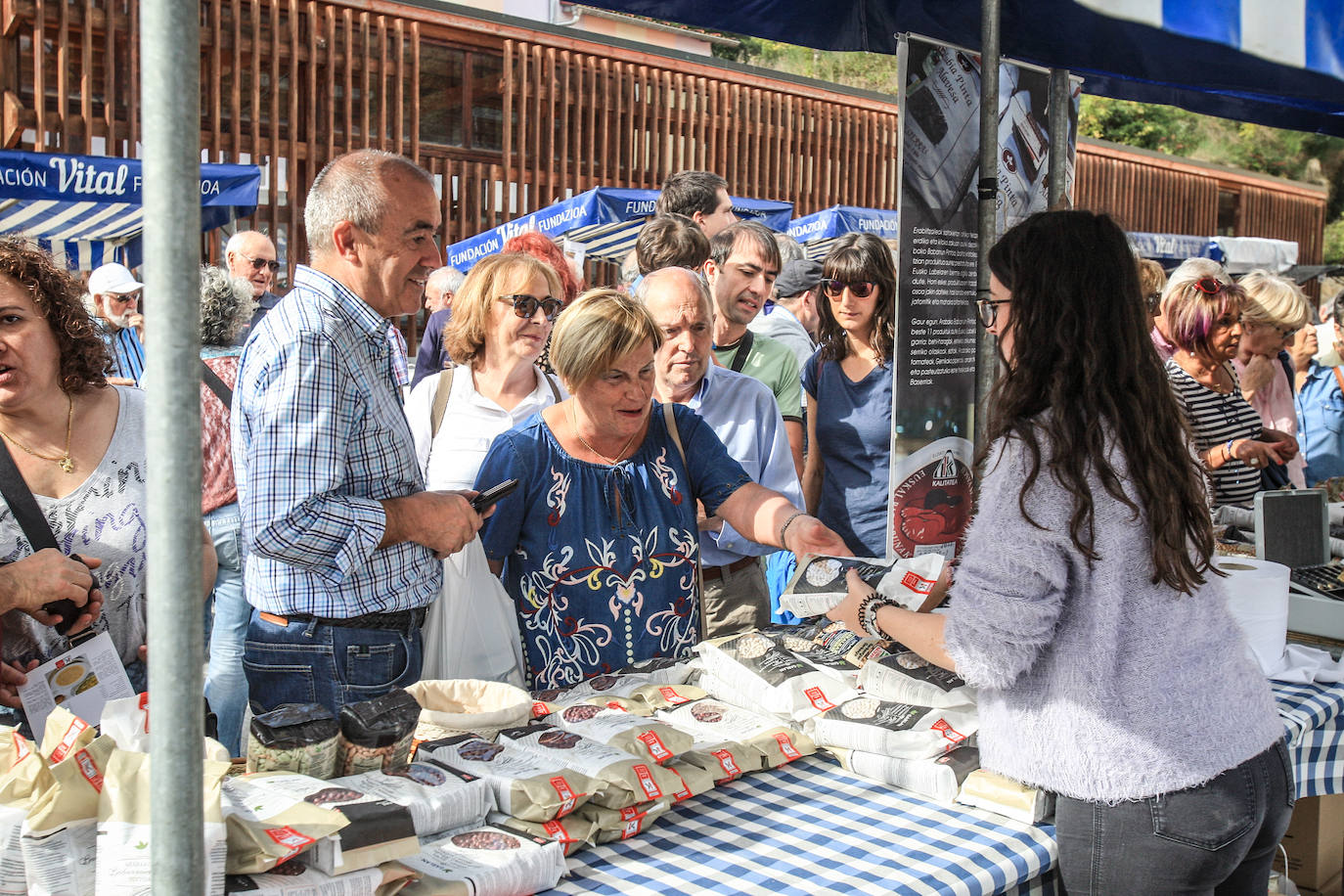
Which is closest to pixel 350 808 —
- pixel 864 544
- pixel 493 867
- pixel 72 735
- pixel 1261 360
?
pixel 493 867

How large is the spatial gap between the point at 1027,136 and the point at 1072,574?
1861mm

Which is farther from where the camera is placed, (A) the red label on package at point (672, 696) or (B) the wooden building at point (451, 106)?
(B) the wooden building at point (451, 106)

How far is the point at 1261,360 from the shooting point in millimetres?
5168

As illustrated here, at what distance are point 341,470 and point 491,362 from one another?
1.31 m

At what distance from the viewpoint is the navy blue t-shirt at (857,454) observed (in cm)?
367

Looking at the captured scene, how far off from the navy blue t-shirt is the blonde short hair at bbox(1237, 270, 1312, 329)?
238 cm

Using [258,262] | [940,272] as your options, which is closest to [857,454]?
[940,272]

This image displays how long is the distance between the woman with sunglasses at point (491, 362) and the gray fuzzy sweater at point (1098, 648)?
1.84m

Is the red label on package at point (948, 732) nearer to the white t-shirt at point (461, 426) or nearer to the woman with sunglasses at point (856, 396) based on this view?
the white t-shirt at point (461, 426)

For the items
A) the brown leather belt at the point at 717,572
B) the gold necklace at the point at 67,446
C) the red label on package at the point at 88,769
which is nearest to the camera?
the red label on package at the point at 88,769

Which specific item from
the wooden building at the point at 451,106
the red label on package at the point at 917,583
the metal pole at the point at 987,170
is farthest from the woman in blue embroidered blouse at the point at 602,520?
the wooden building at the point at 451,106

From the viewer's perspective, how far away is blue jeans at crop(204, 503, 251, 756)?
3494 millimetres

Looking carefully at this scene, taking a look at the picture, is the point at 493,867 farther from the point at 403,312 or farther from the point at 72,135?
the point at 72,135

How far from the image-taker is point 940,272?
288 cm
